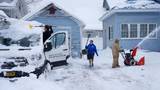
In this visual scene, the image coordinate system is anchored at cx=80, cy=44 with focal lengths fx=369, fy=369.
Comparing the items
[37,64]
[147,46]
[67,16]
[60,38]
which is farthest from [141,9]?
[37,64]

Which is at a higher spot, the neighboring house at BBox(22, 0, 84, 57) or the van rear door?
the neighboring house at BBox(22, 0, 84, 57)

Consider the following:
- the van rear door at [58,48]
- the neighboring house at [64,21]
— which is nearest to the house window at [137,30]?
the neighboring house at [64,21]

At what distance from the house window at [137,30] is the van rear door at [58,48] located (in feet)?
36.3

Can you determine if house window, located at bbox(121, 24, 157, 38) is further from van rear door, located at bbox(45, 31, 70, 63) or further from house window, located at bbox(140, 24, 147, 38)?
van rear door, located at bbox(45, 31, 70, 63)

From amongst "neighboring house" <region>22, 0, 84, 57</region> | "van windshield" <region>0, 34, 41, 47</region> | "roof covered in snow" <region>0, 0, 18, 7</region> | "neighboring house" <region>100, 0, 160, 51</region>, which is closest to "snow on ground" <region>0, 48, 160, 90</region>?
"van windshield" <region>0, 34, 41, 47</region>

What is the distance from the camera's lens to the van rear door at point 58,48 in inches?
709

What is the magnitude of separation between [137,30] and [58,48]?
12.6 metres

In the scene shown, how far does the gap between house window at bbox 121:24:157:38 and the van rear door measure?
11059 millimetres

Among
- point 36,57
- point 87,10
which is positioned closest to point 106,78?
point 36,57

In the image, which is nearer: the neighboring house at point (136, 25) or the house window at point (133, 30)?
the neighboring house at point (136, 25)

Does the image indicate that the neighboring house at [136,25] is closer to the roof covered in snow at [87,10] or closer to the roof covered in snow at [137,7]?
the roof covered in snow at [137,7]

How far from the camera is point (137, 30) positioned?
30.0 meters

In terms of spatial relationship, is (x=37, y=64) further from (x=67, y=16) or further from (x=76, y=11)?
(x=76, y=11)

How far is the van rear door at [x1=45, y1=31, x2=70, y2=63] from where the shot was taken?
18017 millimetres
